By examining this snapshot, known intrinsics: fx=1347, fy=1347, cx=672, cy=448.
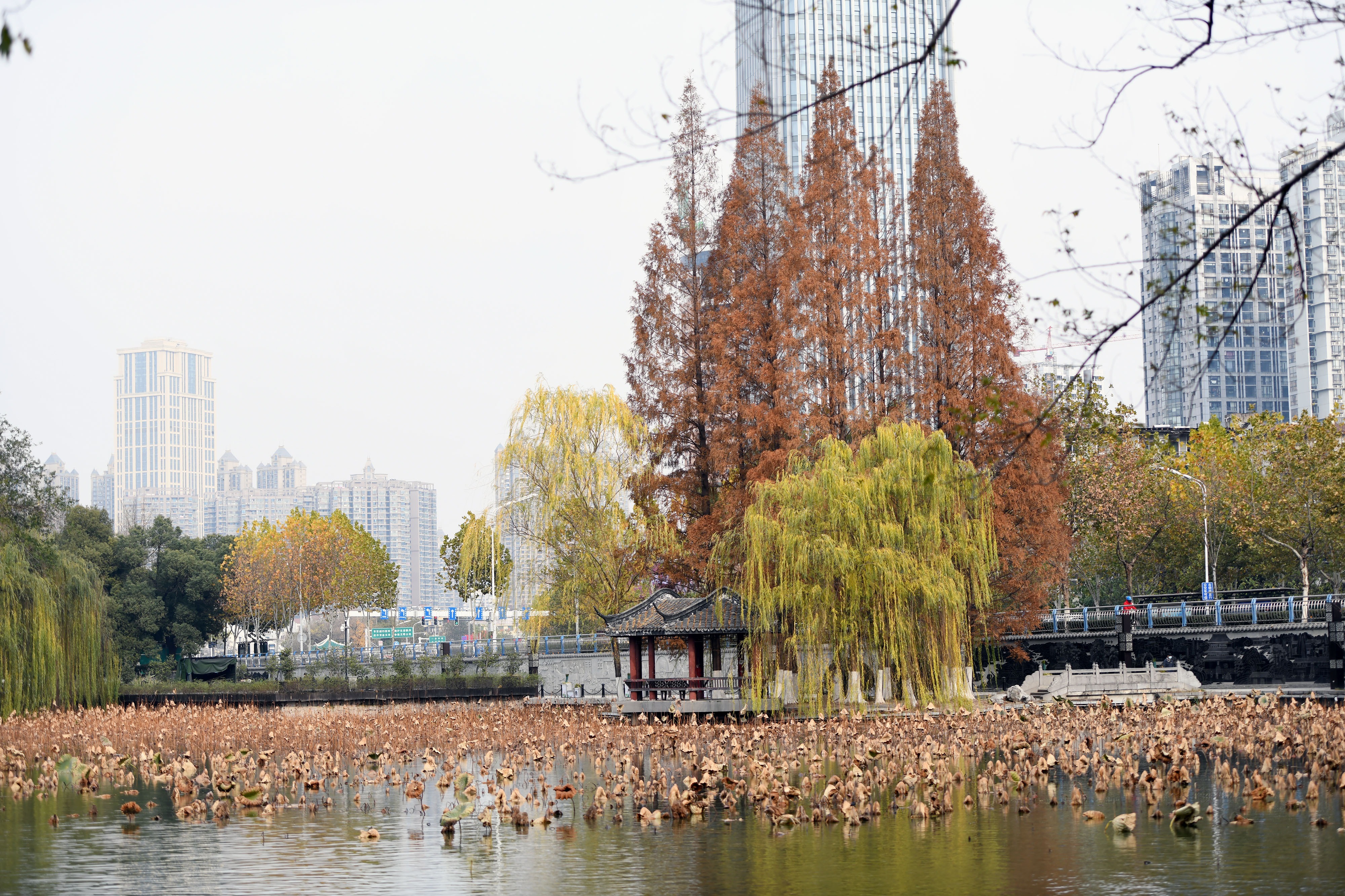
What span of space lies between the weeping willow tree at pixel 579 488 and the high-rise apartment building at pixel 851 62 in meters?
11.0

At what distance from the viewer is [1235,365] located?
384 ft

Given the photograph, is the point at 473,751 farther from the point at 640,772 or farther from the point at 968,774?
the point at 968,774

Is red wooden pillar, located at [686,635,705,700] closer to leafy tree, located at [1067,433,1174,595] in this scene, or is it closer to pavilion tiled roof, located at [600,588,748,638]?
pavilion tiled roof, located at [600,588,748,638]

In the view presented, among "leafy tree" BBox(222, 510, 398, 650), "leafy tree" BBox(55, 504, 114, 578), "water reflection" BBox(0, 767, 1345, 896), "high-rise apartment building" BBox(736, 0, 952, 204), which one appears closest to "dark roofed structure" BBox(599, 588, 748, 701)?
"high-rise apartment building" BBox(736, 0, 952, 204)

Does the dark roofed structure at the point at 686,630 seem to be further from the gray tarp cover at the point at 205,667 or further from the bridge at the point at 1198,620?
the gray tarp cover at the point at 205,667

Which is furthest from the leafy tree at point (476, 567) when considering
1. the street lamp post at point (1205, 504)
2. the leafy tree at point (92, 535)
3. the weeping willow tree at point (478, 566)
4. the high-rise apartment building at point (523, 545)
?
the street lamp post at point (1205, 504)

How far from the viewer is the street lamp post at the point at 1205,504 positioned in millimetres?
46688

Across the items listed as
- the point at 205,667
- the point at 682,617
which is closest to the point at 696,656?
the point at 682,617

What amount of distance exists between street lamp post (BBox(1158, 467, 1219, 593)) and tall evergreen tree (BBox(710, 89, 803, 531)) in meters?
16.6

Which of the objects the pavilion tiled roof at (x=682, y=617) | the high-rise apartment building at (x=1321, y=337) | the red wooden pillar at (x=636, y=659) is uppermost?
the high-rise apartment building at (x=1321, y=337)

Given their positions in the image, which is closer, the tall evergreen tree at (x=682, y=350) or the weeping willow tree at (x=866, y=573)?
the weeping willow tree at (x=866, y=573)

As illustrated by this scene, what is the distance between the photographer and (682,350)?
126ft

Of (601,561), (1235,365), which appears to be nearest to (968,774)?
(601,561)

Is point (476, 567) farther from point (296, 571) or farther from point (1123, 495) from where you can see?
point (1123, 495)
